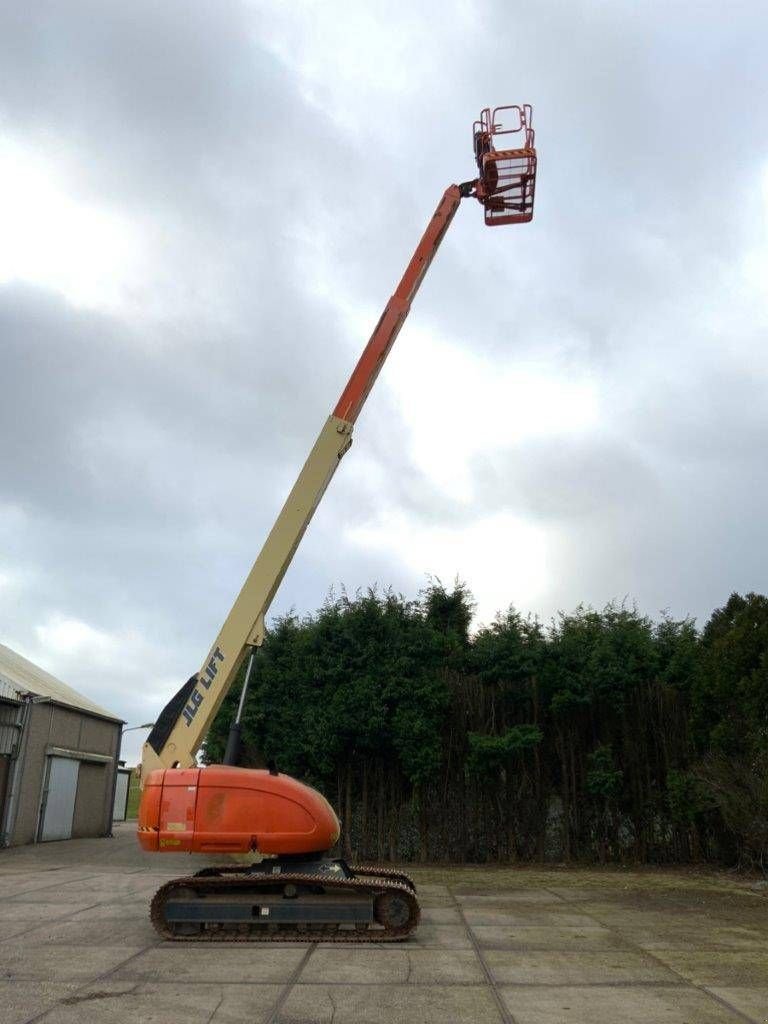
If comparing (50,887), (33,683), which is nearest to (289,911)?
(50,887)

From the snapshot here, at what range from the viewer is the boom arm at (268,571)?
882 cm

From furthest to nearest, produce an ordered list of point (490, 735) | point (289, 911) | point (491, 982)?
point (490, 735)
point (289, 911)
point (491, 982)

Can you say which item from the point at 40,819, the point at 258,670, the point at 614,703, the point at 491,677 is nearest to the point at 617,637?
the point at 614,703

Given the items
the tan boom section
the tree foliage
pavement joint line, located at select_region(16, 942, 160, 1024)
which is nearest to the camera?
pavement joint line, located at select_region(16, 942, 160, 1024)

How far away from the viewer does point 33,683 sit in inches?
876

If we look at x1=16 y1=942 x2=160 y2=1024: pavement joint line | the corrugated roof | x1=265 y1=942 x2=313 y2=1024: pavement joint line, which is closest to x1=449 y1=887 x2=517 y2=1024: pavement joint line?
x1=265 y1=942 x2=313 y2=1024: pavement joint line

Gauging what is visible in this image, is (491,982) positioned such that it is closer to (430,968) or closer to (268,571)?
(430,968)

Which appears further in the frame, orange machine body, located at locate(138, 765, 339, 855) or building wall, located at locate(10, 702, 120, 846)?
building wall, located at locate(10, 702, 120, 846)

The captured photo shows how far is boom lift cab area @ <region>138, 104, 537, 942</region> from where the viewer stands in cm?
817

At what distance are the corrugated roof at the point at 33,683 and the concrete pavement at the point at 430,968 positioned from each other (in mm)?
9537

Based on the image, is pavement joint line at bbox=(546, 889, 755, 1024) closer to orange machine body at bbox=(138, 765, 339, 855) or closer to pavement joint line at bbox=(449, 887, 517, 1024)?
pavement joint line at bbox=(449, 887, 517, 1024)

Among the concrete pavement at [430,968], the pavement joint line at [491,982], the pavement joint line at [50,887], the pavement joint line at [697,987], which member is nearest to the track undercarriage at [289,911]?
the concrete pavement at [430,968]

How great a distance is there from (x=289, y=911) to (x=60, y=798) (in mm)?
16550

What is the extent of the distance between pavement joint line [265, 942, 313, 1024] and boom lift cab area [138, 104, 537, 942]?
A: 0.59 meters
